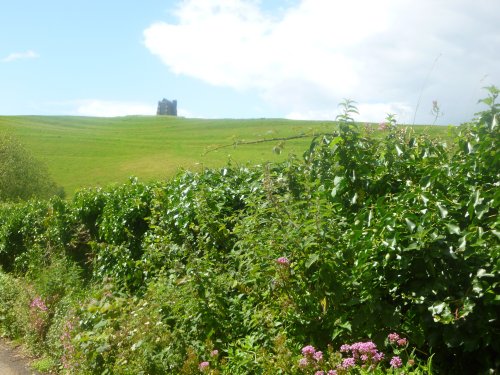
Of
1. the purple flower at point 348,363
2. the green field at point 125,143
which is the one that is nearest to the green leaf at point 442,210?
the purple flower at point 348,363

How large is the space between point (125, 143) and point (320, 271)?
7490 cm

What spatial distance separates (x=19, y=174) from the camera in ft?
120

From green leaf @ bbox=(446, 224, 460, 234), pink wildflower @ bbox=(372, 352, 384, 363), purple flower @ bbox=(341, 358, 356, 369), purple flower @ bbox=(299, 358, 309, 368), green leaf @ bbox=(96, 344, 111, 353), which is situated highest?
green leaf @ bbox=(446, 224, 460, 234)

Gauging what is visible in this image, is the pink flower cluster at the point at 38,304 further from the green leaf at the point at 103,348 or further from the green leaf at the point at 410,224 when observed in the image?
the green leaf at the point at 410,224

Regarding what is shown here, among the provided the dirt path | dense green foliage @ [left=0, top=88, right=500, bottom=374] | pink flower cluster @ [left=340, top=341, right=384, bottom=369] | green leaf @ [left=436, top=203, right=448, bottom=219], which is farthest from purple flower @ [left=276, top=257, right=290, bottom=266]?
the dirt path

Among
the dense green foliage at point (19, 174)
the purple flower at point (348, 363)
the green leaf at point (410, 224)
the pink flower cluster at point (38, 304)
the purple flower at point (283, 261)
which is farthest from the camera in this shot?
the dense green foliage at point (19, 174)

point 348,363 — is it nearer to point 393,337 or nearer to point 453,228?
point 393,337

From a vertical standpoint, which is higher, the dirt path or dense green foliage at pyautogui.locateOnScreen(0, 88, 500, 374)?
dense green foliage at pyautogui.locateOnScreen(0, 88, 500, 374)

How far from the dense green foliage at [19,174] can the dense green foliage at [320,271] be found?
2870cm

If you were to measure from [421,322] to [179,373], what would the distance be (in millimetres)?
2541

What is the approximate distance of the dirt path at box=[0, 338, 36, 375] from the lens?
329 inches

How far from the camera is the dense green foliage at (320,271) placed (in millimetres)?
4371

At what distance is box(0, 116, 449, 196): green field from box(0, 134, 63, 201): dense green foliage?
452 cm

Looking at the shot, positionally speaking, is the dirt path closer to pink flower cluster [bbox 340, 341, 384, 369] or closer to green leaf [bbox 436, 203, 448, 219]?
pink flower cluster [bbox 340, 341, 384, 369]
